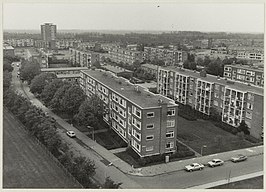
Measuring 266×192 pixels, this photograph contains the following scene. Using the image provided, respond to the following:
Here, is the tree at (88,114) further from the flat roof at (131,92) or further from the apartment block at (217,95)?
the apartment block at (217,95)

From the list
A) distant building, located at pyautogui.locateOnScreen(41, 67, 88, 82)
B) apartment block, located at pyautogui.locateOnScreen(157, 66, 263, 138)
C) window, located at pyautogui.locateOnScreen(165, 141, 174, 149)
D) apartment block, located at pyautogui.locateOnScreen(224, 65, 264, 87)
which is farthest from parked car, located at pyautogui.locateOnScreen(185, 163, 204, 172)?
distant building, located at pyautogui.locateOnScreen(41, 67, 88, 82)

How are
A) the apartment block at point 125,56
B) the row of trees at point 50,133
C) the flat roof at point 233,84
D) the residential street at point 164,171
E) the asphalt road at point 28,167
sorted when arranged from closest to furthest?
1. the row of trees at point 50,133
2. the asphalt road at point 28,167
3. the residential street at point 164,171
4. the flat roof at point 233,84
5. the apartment block at point 125,56

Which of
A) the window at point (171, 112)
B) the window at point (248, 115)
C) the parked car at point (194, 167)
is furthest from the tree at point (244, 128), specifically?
the parked car at point (194, 167)

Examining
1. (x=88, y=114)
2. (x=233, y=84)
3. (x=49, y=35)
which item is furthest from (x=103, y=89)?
(x=49, y=35)

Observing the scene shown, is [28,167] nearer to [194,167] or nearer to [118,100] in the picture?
[118,100]

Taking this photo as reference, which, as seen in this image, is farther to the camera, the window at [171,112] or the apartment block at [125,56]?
the apartment block at [125,56]

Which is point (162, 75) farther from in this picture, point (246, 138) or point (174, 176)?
point (174, 176)
